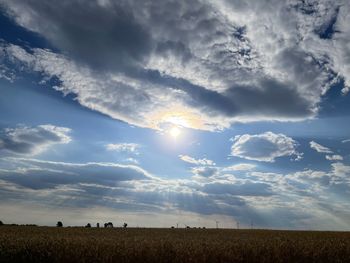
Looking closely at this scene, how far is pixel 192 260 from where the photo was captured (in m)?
20.3

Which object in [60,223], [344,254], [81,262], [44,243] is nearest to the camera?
[81,262]

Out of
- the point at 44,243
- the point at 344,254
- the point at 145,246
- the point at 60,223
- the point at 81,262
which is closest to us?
the point at 81,262

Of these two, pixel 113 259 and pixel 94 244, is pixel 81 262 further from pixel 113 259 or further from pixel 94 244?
pixel 94 244

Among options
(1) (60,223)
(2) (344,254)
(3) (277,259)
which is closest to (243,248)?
(3) (277,259)

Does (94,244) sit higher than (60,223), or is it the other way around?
(60,223)

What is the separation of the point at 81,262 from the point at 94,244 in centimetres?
299

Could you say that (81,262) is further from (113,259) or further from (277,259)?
(277,259)

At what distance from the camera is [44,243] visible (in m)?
23.2

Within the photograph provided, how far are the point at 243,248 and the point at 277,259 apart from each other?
181 centimetres

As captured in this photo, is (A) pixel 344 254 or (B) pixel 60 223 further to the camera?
(B) pixel 60 223

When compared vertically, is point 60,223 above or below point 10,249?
above

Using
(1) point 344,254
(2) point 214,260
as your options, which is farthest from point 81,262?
(1) point 344,254

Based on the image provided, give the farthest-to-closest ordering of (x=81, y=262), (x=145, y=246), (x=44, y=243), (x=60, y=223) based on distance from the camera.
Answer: (x=60, y=223) < (x=44, y=243) < (x=145, y=246) < (x=81, y=262)

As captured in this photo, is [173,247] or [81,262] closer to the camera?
[81,262]
